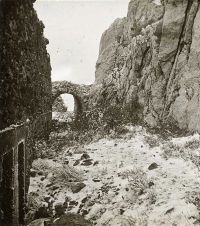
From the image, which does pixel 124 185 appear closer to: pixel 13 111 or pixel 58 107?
pixel 13 111

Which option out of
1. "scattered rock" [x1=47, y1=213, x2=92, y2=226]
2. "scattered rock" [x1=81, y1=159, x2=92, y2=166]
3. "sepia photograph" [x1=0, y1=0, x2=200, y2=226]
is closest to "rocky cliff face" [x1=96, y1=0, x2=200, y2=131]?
"sepia photograph" [x1=0, y1=0, x2=200, y2=226]

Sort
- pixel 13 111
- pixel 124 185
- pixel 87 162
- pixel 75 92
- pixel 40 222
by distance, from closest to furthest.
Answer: pixel 13 111, pixel 40 222, pixel 124 185, pixel 87 162, pixel 75 92

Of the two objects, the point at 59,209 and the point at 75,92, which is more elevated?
the point at 75,92

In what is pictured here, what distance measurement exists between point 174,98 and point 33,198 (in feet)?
28.4

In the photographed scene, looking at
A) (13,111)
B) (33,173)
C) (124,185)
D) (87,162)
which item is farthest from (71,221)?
(87,162)

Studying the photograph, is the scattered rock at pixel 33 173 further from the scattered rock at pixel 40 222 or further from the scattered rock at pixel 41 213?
the scattered rock at pixel 40 222

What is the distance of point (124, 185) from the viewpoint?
7.85 m

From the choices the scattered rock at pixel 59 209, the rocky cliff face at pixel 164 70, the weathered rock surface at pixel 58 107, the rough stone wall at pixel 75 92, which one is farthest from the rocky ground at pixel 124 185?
the weathered rock surface at pixel 58 107

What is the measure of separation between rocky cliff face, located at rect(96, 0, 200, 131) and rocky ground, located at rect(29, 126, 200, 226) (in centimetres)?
262

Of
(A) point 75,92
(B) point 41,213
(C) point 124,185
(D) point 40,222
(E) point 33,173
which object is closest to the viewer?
(D) point 40,222

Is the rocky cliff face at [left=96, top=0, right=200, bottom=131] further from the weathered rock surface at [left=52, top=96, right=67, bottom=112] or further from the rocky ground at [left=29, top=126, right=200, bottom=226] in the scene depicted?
the weathered rock surface at [left=52, top=96, right=67, bottom=112]

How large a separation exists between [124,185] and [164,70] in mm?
8472

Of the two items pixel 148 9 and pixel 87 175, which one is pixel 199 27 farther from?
pixel 87 175

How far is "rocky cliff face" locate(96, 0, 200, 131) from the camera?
13273 mm
